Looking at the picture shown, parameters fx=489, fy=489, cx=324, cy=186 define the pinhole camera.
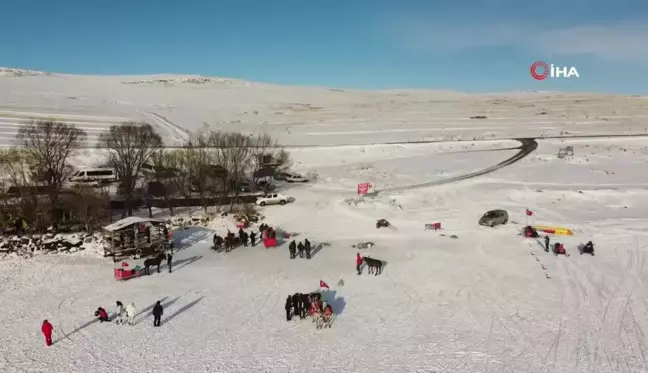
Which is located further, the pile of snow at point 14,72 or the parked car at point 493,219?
the pile of snow at point 14,72

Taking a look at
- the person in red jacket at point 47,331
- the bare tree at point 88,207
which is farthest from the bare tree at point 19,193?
the person in red jacket at point 47,331

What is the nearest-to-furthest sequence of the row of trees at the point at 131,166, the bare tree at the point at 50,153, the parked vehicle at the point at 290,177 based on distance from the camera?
1. the row of trees at the point at 131,166
2. the bare tree at the point at 50,153
3. the parked vehicle at the point at 290,177

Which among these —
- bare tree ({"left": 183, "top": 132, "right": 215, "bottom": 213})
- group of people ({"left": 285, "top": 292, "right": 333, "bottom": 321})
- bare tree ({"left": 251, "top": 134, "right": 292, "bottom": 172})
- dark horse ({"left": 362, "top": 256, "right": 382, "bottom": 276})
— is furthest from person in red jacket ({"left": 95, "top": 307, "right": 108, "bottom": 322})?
bare tree ({"left": 251, "top": 134, "right": 292, "bottom": 172})

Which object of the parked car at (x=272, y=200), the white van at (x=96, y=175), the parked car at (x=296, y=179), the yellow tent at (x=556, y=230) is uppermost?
the white van at (x=96, y=175)

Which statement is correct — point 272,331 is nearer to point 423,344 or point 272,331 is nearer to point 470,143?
point 423,344

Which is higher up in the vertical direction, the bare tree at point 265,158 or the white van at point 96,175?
the bare tree at point 265,158

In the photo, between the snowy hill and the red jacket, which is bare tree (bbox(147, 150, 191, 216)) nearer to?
the red jacket

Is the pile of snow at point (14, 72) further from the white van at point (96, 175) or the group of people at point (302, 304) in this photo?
the group of people at point (302, 304)
